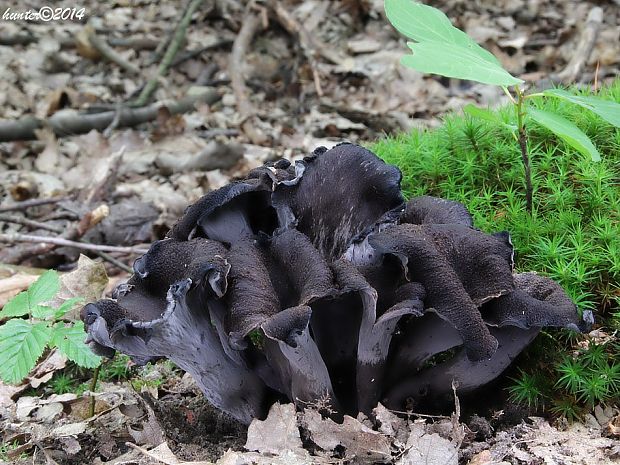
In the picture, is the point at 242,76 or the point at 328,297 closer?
the point at 328,297

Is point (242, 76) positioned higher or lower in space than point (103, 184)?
higher

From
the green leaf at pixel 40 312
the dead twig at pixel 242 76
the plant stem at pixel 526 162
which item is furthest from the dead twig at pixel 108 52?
the plant stem at pixel 526 162

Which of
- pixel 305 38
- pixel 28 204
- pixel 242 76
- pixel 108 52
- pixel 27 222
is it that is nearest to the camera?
pixel 27 222

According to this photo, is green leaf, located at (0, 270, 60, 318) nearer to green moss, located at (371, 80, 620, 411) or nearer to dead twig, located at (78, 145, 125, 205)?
green moss, located at (371, 80, 620, 411)

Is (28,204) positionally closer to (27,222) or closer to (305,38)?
(27,222)

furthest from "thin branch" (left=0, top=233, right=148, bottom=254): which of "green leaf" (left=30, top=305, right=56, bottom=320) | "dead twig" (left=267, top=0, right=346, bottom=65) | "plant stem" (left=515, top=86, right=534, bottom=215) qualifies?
"dead twig" (left=267, top=0, right=346, bottom=65)

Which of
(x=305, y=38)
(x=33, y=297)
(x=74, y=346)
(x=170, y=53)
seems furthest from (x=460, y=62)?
(x=170, y=53)

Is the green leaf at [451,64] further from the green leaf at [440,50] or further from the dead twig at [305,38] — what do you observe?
the dead twig at [305,38]
